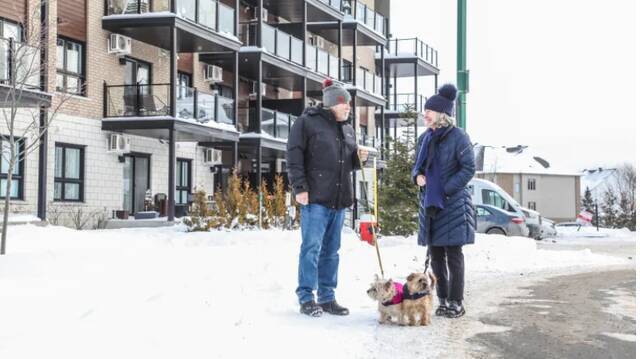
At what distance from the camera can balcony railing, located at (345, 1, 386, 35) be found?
36.0m

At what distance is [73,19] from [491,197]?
533 inches

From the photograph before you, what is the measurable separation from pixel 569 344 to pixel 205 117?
18.1m

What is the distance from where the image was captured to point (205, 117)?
2277 centimetres

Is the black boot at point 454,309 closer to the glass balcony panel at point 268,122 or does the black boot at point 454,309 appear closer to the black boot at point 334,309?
the black boot at point 334,309

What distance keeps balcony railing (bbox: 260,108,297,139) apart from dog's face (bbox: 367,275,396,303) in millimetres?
20282

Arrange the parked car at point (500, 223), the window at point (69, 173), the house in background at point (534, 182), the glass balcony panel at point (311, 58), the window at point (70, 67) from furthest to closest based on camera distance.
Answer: the house in background at point (534, 182), the glass balcony panel at point (311, 58), the parked car at point (500, 223), the window at point (70, 67), the window at point (69, 173)

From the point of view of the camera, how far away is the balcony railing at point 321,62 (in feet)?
99.7

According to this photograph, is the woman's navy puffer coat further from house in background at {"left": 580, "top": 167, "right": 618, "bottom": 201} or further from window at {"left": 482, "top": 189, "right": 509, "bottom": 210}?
house in background at {"left": 580, "top": 167, "right": 618, "bottom": 201}

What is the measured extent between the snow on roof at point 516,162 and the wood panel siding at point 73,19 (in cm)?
6031

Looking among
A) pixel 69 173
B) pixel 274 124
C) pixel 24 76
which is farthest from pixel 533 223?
pixel 24 76

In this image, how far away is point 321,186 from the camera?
6.59 m

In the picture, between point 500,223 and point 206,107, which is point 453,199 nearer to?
point 206,107

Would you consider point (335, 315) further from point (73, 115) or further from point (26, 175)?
point (73, 115)

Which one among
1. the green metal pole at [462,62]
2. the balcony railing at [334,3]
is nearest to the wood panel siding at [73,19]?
the green metal pole at [462,62]
